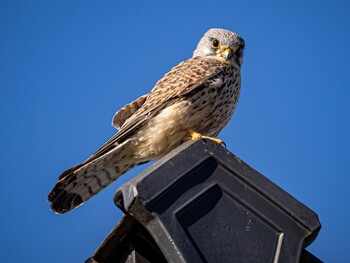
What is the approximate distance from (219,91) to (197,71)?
0.30 meters

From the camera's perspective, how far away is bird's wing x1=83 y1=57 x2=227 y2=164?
14.2 feet

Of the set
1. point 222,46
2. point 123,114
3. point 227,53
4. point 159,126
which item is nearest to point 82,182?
point 159,126

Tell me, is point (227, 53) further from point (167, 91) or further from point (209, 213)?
point (209, 213)

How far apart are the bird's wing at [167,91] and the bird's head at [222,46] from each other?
10.0 inches

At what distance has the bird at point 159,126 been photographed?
4160 mm

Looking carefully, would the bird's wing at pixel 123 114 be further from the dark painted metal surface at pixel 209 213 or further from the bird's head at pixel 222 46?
the dark painted metal surface at pixel 209 213

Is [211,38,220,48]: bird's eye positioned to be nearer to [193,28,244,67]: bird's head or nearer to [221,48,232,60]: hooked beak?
[193,28,244,67]: bird's head

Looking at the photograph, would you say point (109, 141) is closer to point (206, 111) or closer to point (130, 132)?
point (130, 132)

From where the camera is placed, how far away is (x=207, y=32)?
5793 mm

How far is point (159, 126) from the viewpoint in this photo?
14.2 feet

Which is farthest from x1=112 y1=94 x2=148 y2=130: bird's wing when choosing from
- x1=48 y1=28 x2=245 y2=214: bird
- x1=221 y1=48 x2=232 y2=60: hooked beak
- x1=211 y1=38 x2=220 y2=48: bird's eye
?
x1=211 y1=38 x2=220 y2=48: bird's eye

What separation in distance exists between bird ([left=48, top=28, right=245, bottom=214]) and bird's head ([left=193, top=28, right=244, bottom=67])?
1.36 feet

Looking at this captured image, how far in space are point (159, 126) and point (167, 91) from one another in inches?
14.0

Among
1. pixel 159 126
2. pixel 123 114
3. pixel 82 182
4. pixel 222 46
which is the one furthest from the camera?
pixel 222 46
